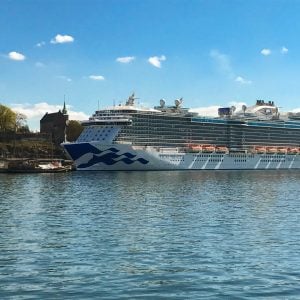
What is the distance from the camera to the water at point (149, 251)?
19812 millimetres

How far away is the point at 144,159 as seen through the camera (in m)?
119

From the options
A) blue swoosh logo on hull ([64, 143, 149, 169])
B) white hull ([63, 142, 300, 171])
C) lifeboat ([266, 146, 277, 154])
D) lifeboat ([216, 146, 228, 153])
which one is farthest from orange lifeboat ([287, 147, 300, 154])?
blue swoosh logo on hull ([64, 143, 149, 169])

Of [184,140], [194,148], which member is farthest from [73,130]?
[194,148]

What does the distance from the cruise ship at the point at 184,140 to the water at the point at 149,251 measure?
7089 centimetres

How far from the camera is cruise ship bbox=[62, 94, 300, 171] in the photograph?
117312 millimetres

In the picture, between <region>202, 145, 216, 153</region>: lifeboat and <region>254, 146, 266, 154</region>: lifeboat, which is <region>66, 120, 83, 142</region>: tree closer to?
<region>202, 145, 216, 153</region>: lifeboat

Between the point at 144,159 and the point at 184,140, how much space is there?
1815cm

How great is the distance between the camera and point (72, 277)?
21.2 m

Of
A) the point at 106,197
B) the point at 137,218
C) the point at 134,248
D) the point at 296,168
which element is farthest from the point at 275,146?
the point at 134,248

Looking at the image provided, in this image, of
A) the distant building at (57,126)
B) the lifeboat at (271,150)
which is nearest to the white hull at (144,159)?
the lifeboat at (271,150)

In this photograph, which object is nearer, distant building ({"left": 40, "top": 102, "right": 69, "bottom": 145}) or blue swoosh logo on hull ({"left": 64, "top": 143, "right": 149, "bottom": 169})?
blue swoosh logo on hull ({"left": 64, "top": 143, "right": 149, "bottom": 169})

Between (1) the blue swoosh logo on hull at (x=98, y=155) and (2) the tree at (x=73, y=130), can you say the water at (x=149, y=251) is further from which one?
(2) the tree at (x=73, y=130)

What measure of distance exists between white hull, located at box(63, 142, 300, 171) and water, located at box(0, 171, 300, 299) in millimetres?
69413

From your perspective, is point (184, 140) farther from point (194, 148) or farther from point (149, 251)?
point (149, 251)
